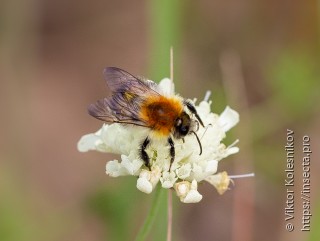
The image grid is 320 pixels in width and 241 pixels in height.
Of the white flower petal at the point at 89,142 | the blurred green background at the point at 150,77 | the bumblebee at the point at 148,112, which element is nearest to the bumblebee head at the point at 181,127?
the bumblebee at the point at 148,112

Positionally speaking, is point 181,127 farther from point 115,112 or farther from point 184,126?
point 115,112

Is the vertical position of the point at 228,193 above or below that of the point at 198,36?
below

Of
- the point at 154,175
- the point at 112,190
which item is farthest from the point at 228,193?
the point at 154,175

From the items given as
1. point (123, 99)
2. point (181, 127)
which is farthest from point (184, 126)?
point (123, 99)

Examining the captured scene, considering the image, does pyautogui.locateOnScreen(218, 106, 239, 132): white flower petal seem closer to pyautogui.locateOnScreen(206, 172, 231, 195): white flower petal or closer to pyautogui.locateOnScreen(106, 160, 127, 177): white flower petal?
pyautogui.locateOnScreen(206, 172, 231, 195): white flower petal

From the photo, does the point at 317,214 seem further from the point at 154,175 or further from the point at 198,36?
the point at 198,36

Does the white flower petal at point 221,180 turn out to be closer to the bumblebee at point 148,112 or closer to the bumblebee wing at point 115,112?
the bumblebee at point 148,112

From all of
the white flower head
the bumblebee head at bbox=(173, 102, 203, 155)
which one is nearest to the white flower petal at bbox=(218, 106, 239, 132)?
the white flower head
